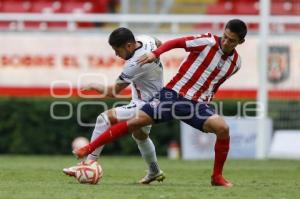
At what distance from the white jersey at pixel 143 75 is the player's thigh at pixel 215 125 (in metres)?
0.91

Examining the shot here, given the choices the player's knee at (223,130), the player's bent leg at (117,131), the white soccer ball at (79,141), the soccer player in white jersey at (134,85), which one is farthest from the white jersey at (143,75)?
the white soccer ball at (79,141)

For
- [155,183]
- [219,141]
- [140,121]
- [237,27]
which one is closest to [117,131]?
[140,121]

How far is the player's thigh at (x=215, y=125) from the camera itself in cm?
1097

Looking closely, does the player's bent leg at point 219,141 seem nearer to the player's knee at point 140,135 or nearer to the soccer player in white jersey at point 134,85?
the soccer player in white jersey at point 134,85

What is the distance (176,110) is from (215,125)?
481 mm

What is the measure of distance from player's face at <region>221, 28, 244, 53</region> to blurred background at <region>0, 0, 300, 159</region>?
27.4ft

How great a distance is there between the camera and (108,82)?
2081 centimetres

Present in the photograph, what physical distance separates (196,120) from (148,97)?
0.84 meters

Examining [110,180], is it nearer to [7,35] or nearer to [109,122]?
[109,122]

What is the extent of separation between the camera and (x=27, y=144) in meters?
20.5

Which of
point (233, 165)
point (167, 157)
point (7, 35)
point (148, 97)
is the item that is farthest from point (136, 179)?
point (7, 35)

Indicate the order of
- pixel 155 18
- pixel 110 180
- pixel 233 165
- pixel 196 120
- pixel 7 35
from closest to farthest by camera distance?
1. pixel 196 120
2. pixel 110 180
3. pixel 233 165
4. pixel 155 18
5. pixel 7 35

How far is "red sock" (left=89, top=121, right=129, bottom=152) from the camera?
433 inches

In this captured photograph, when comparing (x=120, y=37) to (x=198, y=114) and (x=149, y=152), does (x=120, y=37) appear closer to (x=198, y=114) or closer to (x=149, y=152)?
(x=198, y=114)
